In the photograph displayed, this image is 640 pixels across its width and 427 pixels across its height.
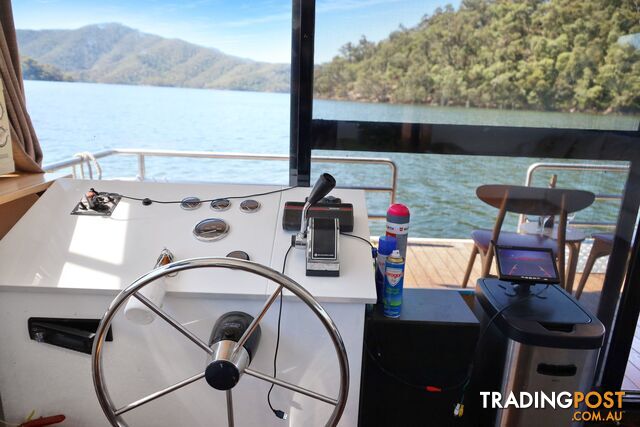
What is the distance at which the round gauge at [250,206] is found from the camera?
1.30m

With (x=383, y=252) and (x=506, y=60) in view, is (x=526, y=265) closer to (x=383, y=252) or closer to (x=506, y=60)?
(x=383, y=252)

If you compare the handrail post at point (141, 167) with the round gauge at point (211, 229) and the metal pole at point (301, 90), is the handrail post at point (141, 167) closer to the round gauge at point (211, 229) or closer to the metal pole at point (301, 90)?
the metal pole at point (301, 90)

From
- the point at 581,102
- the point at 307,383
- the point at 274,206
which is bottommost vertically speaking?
the point at 307,383

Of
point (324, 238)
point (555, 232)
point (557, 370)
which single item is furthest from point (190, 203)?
point (555, 232)

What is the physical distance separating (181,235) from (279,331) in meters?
0.40

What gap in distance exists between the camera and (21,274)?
1.04 meters

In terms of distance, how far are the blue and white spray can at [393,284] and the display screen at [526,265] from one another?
0.33 metres

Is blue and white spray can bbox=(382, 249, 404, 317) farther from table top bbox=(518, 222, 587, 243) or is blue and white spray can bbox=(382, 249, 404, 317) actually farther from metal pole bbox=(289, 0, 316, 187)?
table top bbox=(518, 222, 587, 243)

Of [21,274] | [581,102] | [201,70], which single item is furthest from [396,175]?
[201,70]

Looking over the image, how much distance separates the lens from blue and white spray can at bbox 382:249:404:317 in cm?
121

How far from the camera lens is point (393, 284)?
4.11ft

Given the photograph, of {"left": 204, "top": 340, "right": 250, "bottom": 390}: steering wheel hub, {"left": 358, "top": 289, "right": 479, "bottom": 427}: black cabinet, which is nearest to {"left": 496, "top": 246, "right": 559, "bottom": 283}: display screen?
{"left": 358, "top": 289, "right": 479, "bottom": 427}: black cabinet

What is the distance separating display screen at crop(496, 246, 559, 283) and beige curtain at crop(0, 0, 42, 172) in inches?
64.8

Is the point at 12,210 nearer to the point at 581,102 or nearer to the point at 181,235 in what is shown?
the point at 181,235
